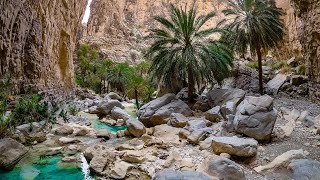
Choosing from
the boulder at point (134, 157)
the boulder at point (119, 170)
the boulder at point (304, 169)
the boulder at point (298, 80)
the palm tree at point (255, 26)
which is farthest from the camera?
the boulder at point (298, 80)

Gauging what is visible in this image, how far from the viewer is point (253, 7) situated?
14.8 metres

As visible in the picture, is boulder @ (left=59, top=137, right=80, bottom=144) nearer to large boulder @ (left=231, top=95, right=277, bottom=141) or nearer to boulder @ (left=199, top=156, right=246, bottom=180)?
large boulder @ (left=231, top=95, right=277, bottom=141)

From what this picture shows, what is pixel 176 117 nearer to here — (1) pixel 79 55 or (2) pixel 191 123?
(2) pixel 191 123

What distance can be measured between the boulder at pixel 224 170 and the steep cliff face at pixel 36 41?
948cm

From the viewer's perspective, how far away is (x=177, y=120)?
1103 centimetres

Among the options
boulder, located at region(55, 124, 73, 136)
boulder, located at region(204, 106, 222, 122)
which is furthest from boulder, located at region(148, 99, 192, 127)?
boulder, located at region(55, 124, 73, 136)

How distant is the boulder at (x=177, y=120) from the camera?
10859 mm

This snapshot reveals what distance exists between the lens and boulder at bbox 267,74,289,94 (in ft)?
52.2

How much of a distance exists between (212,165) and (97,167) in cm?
304

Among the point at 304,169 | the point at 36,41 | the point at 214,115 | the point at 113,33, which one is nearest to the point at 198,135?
the point at 214,115

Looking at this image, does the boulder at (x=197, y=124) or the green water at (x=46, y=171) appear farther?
the boulder at (x=197, y=124)

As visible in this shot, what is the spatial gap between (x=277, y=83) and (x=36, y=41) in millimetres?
14483

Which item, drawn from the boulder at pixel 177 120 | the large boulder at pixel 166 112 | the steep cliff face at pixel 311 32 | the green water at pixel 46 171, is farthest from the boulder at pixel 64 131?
the steep cliff face at pixel 311 32

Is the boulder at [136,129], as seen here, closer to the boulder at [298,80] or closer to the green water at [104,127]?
the green water at [104,127]
